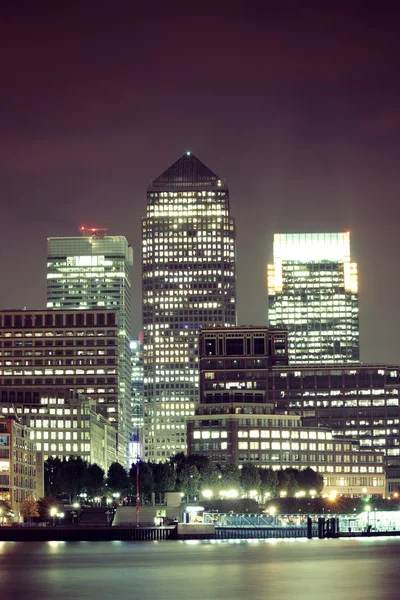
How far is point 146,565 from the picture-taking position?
17775cm

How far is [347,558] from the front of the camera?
189 m

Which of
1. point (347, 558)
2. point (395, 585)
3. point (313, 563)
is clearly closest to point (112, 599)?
point (395, 585)

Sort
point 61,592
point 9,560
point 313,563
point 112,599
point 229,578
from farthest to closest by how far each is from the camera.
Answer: point 9,560 → point 313,563 → point 229,578 → point 61,592 → point 112,599

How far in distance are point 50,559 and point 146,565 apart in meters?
20.9

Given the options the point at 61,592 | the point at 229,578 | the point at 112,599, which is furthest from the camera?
the point at 229,578

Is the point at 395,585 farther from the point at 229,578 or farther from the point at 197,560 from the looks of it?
the point at 197,560

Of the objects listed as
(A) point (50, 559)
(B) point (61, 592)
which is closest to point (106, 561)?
(A) point (50, 559)

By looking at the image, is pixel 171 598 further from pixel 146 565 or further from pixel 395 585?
pixel 146 565

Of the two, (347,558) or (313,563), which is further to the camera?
(347,558)

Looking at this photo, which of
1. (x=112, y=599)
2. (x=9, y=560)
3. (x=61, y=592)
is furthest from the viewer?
(x=9, y=560)

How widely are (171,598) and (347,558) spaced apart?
60919 millimetres

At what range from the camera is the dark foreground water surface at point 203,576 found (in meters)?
138

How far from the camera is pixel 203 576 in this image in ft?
521

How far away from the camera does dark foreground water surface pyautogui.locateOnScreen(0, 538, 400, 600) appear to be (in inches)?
5443
